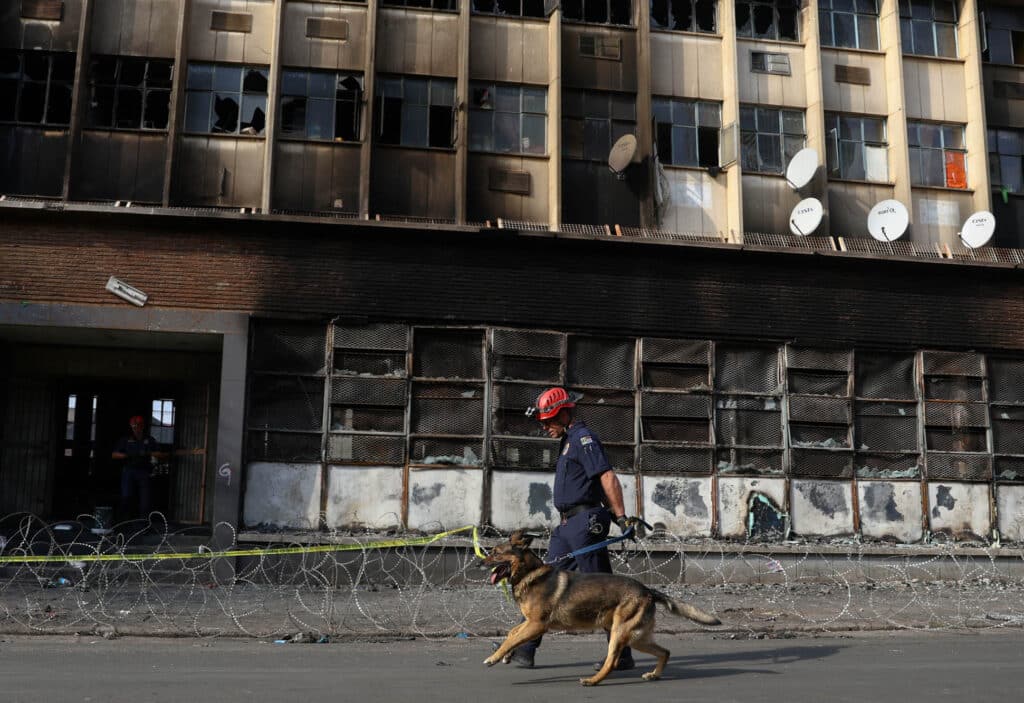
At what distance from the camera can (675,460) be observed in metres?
15.8

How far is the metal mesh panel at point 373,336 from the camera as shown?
15273mm

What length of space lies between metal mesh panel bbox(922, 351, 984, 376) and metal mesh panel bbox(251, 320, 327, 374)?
10.3 metres

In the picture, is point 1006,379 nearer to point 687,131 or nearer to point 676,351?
point 676,351

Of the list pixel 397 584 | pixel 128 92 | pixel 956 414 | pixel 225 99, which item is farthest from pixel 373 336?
pixel 956 414

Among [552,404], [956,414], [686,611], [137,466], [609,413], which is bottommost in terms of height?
[686,611]

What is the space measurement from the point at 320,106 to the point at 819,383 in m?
9.73

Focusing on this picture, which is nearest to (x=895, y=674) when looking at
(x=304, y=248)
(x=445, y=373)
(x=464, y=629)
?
(x=464, y=629)

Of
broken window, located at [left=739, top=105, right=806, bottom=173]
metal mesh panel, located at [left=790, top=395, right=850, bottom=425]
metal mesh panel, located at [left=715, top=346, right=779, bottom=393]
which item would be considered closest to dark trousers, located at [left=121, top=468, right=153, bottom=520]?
metal mesh panel, located at [left=715, top=346, right=779, bottom=393]

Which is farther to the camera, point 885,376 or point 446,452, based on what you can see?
point 885,376

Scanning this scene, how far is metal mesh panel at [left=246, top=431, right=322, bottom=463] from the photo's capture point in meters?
14.9

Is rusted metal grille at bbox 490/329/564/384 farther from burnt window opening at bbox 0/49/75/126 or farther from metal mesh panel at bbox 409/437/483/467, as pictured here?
burnt window opening at bbox 0/49/75/126

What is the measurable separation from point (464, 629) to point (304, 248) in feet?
24.6

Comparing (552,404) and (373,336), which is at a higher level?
(373,336)

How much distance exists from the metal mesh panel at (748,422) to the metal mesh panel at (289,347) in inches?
261
